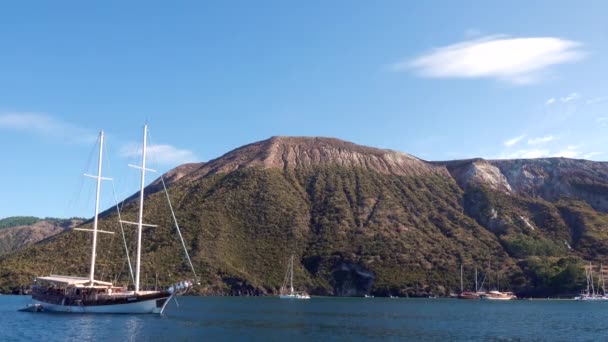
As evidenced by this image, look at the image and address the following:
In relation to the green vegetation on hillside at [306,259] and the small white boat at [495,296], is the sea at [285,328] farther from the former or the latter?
the green vegetation on hillside at [306,259]

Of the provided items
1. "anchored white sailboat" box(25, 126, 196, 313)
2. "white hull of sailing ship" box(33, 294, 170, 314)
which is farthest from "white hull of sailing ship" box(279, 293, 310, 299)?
"white hull of sailing ship" box(33, 294, 170, 314)

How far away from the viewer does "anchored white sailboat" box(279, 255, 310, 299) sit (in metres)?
164

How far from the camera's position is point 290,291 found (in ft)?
560

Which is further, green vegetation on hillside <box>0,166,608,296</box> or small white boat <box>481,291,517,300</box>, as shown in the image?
green vegetation on hillside <box>0,166,608,296</box>

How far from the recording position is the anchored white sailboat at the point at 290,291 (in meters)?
164

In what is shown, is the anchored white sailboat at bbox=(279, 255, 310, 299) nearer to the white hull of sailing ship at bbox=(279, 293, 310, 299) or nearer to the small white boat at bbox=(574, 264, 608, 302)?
the white hull of sailing ship at bbox=(279, 293, 310, 299)

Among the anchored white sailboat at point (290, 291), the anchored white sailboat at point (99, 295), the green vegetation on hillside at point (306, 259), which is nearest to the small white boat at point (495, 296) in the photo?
the green vegetation on hillside at point (306, 259)

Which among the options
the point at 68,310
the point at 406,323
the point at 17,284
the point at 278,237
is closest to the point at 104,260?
the point at 17,284

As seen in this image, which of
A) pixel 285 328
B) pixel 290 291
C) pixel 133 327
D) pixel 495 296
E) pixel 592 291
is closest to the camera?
pixel 133 327

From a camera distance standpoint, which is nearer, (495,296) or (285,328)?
(285,328)

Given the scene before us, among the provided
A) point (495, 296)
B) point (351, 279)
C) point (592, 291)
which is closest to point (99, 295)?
point (351, 279)

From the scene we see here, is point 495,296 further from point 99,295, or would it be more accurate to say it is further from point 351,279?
point 99,295

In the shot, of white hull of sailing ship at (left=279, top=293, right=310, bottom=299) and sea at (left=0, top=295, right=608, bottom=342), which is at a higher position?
sea at (left=0, top=295, right=608, bottom=342)

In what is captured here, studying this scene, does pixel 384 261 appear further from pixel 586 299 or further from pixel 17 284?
pixel 17 284
